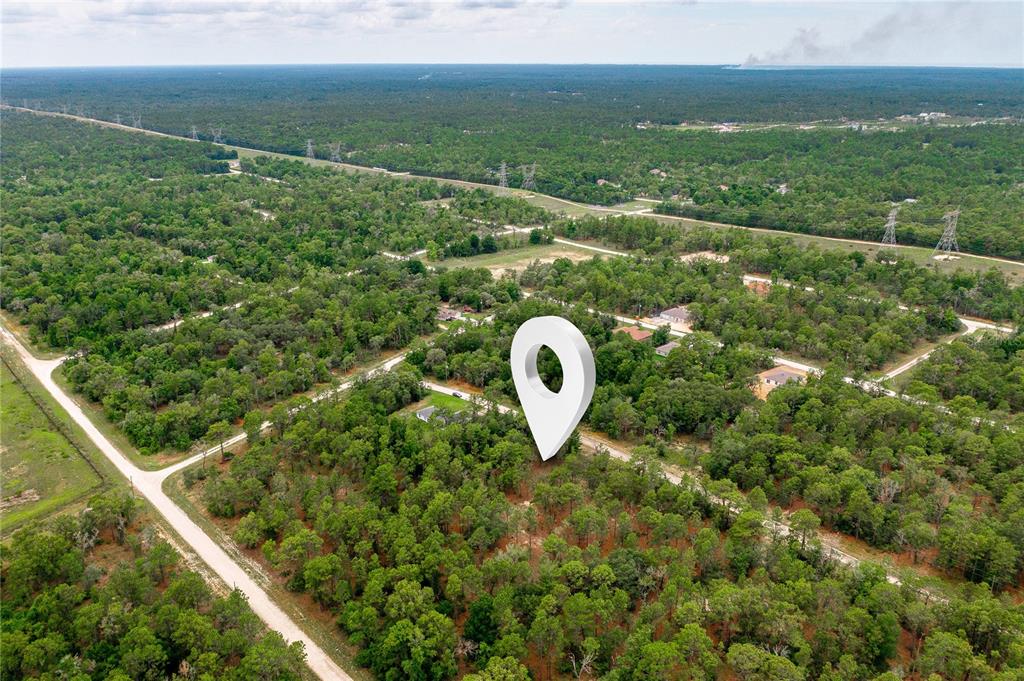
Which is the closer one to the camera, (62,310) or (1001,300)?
(62,310)

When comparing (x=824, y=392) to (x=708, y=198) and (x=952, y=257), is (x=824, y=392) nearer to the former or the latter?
(x=952, y=257)

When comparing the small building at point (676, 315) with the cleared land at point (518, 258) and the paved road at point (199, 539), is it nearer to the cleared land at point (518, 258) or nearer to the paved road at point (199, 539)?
the cleared land at point (518, 258)

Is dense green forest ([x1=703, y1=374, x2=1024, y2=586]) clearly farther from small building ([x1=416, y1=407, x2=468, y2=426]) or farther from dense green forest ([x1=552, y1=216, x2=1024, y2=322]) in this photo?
dense green forest ([x1=552, y1=216, x2=1024, y2=322])

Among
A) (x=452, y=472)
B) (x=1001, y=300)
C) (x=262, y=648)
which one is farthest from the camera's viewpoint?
(x=1001, y=300)

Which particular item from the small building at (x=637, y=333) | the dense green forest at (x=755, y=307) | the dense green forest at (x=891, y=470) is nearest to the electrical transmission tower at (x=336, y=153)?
the dense green forest at (x=755, y=307)

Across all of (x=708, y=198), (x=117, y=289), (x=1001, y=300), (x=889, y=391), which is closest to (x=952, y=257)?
(x=1001, y=300)

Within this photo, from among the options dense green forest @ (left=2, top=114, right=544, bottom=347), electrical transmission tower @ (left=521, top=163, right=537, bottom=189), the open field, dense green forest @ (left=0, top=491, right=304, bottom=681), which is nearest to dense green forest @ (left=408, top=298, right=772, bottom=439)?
the open field

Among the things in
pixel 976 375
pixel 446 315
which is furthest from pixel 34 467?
pixel 976 375
